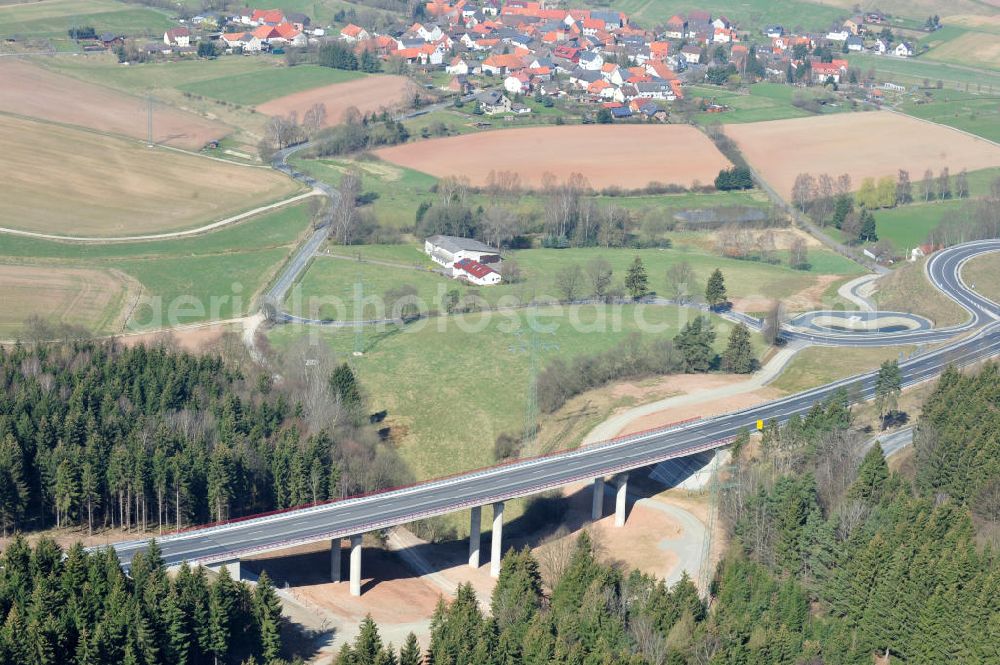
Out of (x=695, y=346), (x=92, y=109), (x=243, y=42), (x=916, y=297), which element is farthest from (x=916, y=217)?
(x=243, y=42)

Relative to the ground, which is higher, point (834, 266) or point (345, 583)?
point (834, 266)

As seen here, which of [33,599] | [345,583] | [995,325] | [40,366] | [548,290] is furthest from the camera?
[548,290]

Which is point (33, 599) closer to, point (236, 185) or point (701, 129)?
point (236, 185)

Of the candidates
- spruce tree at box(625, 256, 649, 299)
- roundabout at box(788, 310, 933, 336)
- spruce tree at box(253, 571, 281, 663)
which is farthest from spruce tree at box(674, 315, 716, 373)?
spruce tree at box(253, 571, 281, 663)

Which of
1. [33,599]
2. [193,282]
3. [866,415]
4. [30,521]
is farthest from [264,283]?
[33,599]

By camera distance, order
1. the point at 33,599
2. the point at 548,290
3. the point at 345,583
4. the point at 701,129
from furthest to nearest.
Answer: the point at 701,129, the point at 548,290, the point at 345,583, the point at 33,599

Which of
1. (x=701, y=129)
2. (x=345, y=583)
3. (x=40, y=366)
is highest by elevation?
(x=701, y=129)

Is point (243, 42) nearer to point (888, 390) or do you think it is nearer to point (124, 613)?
point (888, 390)

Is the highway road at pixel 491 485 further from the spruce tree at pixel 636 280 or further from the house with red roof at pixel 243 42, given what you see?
the house with red roof at pixel 243 42
